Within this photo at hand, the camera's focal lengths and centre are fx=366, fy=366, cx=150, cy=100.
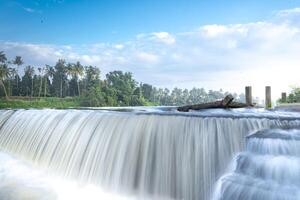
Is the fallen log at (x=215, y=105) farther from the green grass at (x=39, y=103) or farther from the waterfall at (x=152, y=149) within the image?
the green grass at (x=39, y=103)

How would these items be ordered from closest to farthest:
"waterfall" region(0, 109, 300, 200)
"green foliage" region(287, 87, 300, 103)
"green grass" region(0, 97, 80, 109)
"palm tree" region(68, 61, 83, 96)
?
"waterfall" region(0, 109, 300, 200), "green foliage" region(287, 87, 300, 103), "green grass" region(0, 97, 80, 109), "palm tree" region(68, 61, 83, 96)

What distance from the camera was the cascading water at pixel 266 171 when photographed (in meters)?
4.75

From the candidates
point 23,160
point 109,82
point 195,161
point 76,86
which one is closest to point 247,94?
point 23,160

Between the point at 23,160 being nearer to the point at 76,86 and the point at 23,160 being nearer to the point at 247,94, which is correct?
the point at 247,94

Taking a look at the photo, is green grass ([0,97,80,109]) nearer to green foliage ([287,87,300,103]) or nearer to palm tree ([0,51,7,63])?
palm tree ([0,51,7,63])

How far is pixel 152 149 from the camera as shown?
283 inches

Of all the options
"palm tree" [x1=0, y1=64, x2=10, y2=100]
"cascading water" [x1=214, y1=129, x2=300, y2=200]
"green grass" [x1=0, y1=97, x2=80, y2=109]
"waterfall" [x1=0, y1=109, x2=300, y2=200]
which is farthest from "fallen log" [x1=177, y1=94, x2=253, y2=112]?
"palm tree" [x1=0, y1=64, x2=10, y2=100]

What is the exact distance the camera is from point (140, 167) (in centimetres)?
712

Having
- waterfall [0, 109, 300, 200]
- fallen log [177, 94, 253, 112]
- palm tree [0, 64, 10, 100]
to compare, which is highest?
palm tree [0, 64, 10, 100]

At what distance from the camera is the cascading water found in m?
4.75

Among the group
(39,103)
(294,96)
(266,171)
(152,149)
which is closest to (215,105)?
(152,149)

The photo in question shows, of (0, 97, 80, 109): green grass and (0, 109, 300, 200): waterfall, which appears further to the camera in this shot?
(0, 97, 80, 109): green grass

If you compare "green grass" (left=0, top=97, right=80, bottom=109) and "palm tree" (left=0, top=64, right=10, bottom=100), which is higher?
"palm tree" (left=0, top=64, right=10, bottom=100)

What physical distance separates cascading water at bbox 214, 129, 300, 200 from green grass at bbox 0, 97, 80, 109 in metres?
51.1
